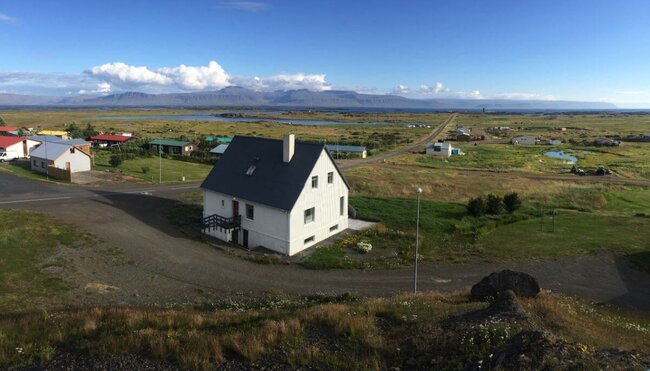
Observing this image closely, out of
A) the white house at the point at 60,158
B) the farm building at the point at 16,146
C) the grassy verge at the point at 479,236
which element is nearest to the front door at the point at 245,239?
the grassy verge at the point at 479,236

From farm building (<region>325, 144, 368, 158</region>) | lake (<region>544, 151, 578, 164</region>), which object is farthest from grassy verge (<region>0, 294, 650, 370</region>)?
lake (<region>544, 151, 578, 164</region>)

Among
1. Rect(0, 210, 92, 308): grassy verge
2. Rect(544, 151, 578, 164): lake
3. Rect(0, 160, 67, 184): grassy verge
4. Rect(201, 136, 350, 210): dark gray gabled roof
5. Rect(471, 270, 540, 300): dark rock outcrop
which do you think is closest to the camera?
Rect(471, 270, 540, 300): dark rock outcrop

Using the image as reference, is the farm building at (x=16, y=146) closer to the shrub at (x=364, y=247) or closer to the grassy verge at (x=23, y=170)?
the grassy verge at (x=23, y=170)

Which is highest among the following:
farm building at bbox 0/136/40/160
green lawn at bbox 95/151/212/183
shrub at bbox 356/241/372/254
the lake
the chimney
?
the chimney

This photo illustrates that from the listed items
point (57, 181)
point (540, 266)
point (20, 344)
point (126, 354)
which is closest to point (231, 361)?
point (126, 354)

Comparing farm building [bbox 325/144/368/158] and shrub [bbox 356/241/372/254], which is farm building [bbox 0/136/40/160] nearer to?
farm building [bbox 325/144/368/158]

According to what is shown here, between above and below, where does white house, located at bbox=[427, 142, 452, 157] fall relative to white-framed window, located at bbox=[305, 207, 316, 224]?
above

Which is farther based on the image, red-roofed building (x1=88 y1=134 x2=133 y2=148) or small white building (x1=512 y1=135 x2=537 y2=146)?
small white building (x1=512 y1=135 x2=537 y2=146)

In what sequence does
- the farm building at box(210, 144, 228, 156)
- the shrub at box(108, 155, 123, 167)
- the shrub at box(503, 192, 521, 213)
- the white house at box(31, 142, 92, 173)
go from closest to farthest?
the shrub at box(503, 192, 521, 213) → the white house at box(31, 142, 92, 173) → the shrub at box(108, 155, 123, 167) → the farm building at box(210, 144, 228, 156)
